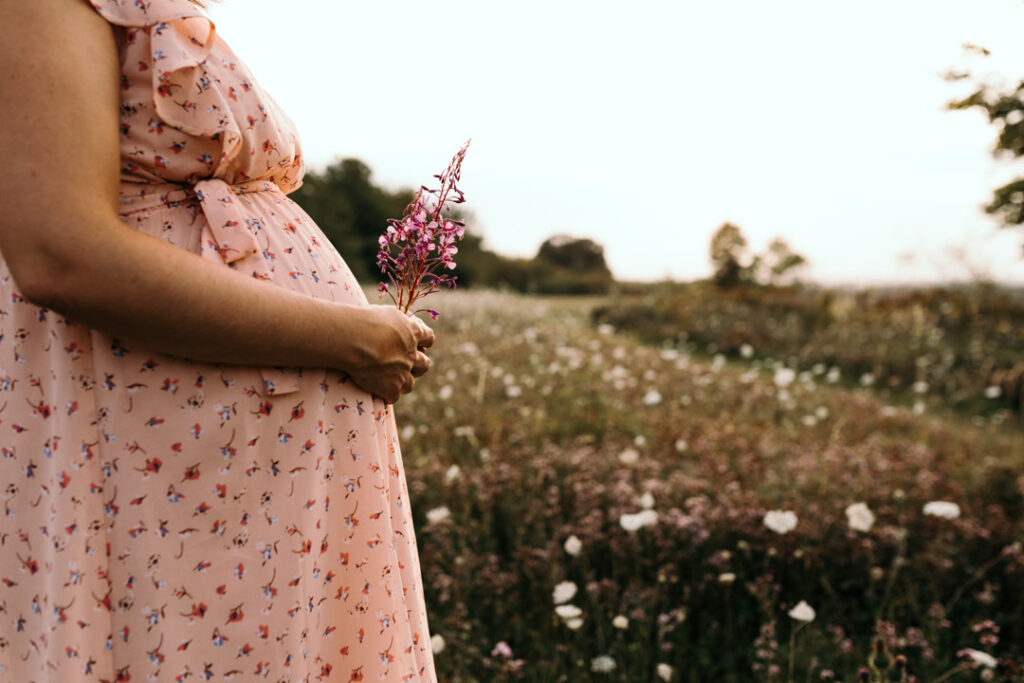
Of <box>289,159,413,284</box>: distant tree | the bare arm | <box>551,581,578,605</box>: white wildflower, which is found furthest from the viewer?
<box>289,159,413,284</box>: distant tree

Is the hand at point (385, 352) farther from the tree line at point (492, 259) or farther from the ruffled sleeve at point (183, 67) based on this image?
the tree line at point (492, 259)

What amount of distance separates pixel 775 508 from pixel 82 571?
3168 millimetres

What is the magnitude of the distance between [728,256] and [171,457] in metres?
19.0

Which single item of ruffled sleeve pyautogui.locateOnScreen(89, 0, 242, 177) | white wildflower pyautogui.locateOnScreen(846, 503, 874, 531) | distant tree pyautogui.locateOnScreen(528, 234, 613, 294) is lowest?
white wildflower pyautogui.locateOnScreen(846, 503, 874, 531)

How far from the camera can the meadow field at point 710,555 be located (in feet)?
8.39

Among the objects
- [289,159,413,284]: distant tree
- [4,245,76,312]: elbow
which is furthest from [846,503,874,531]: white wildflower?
[289,159,413,284]: distant tree

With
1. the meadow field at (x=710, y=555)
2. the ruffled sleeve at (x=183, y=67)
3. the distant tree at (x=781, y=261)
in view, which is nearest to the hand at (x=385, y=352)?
the ruffled sleeve at (x=183, y=67)

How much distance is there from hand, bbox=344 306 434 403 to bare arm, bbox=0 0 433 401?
0.50 feet

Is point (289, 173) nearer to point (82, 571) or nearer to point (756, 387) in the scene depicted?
point (82, 571)

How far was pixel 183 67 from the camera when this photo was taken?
3.36ft

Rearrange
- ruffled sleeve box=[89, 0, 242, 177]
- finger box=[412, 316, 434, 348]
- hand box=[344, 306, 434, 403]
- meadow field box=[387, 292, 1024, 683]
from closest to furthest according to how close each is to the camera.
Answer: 1. ruffled sleeve box=[89, 0, 242, 177]
2. hand box=[344, 306, 434, 403]
3. finger box=[412, 316, 434, 348]
4. meadow field box=[387, 292, 1024, 683]

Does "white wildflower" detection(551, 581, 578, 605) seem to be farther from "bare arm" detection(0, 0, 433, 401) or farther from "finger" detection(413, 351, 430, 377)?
"bare arm" detection(0, 0, 433, 401)

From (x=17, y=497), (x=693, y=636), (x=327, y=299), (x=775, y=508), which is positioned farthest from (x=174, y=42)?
(x=775, y=508)

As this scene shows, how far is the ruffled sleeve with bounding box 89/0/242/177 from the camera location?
Result: 100 centimetres
